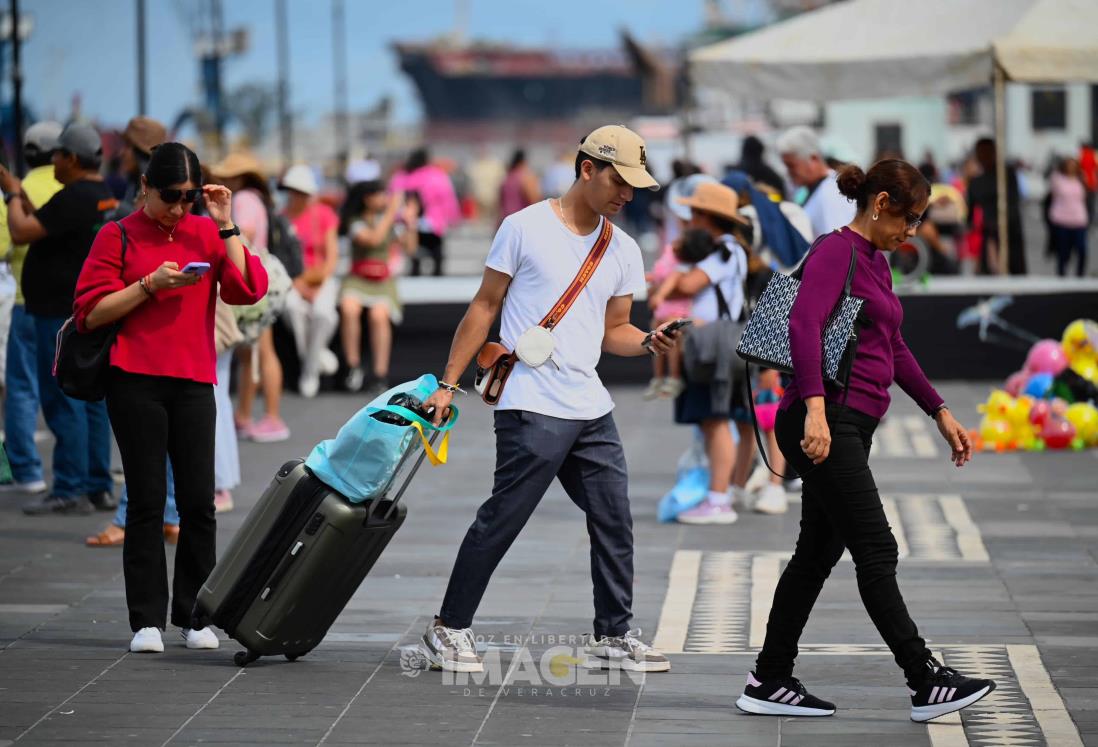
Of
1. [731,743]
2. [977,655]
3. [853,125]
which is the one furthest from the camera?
[853,125]

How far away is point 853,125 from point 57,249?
6322 centimetres

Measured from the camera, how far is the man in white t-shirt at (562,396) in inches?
236

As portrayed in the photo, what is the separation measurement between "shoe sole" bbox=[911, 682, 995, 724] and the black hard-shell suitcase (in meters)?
1.72

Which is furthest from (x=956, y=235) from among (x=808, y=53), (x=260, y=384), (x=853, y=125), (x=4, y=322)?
(x=853, y=125)

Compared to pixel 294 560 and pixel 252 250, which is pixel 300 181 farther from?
pixel 294 560

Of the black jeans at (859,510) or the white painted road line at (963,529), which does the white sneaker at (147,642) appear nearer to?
the black jeans at (859,510)

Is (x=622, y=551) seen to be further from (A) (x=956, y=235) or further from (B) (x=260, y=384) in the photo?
(A) (x=956, y=235)

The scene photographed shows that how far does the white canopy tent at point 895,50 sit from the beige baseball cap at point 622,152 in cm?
1079

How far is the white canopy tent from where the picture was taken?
16.2 m

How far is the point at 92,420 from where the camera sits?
9.65 meters

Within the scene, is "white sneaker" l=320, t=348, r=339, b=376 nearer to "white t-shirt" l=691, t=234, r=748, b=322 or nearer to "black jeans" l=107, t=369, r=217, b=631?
"white t-shirt" l=691, t=234, r=748, b=322

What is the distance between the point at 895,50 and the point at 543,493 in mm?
12014

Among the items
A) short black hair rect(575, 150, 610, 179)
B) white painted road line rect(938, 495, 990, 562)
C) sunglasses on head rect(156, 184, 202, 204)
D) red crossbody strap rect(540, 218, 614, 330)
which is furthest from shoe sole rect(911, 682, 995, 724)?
white painted road line rect(938, 495, 990, 562)

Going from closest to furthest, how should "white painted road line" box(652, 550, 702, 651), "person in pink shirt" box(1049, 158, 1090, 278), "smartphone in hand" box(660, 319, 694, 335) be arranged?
1. "smartphone in hand" box(660, 319, 694, 335)
2. "white painted road line" box(652, 550, 702, 651)
3. "person in pink shirt" box(1049, 158, 1090, 278)
